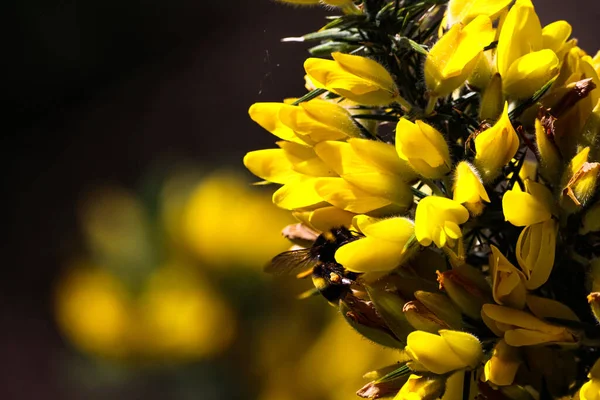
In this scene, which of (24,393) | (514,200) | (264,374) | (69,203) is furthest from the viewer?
(69,203)

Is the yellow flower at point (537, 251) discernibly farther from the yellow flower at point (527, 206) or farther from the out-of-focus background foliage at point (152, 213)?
the out-of-focus background foliage at point (152, 213)

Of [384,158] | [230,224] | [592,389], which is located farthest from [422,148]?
[230,224]

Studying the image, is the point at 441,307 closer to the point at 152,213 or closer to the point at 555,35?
the point at 555,35

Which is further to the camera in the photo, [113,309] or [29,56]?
[29,56]

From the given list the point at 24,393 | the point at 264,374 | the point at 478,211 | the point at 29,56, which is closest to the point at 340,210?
the point at 478,211

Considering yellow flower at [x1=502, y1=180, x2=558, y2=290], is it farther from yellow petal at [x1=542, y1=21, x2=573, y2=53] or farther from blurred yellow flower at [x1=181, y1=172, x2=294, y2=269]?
blurred yellow flower at [x1=181, y1=172, x2=294, y2=269]

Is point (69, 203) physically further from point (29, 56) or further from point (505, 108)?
point (505, 108)

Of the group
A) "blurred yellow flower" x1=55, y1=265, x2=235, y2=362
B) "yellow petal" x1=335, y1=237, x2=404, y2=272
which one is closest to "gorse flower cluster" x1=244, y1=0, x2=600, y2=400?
"yellow petal" x1=335, y1=237, x2=404, y2=272
